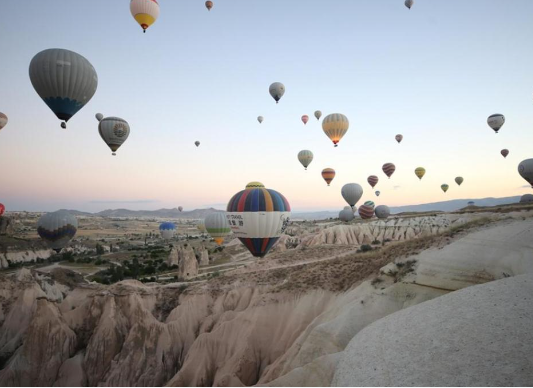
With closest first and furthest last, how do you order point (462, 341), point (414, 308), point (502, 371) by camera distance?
point (502, 371) < point (462, 341) < point (414, 308)

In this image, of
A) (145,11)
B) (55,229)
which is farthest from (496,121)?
(55,229)

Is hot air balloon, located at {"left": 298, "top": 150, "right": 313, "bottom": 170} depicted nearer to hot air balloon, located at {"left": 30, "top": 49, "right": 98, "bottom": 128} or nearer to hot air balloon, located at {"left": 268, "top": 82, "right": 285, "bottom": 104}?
hot air balloon, located at {"left": 268, "top": 82, "right": 285, "bottom": 104}

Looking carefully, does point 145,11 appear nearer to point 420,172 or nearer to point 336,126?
point 336,126

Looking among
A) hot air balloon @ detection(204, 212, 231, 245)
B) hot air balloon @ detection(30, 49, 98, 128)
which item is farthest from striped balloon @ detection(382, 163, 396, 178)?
hot air balloon @ detection(30, 49, 98, 128)

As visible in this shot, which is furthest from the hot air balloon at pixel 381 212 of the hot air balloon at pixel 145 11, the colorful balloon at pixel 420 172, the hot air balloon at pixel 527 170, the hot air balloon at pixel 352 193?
the hot air balloon at pixel 145 11

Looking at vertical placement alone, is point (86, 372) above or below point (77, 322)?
below

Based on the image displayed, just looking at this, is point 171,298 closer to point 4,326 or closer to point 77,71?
point 4,326

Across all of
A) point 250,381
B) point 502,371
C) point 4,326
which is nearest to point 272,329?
point 250,381
